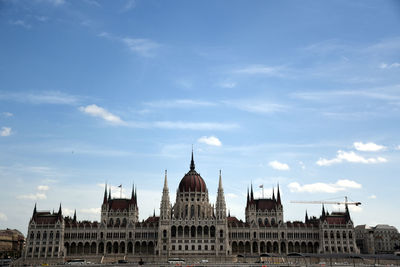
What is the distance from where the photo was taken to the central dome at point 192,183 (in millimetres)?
160125

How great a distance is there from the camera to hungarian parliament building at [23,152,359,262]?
146125mm

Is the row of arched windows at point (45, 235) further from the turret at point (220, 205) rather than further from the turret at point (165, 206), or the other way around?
the turret at point (220, 205)

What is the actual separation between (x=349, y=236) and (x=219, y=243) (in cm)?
4536

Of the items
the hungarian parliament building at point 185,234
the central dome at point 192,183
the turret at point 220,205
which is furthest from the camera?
the central dome at point 192,183

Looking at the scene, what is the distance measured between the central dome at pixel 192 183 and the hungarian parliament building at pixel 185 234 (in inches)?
33.3

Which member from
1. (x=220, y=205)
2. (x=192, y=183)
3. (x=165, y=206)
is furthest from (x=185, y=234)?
(x=192, y=183)

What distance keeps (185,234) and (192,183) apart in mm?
20584

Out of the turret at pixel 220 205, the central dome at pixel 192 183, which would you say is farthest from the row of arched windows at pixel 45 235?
the turret at pixel 220 205

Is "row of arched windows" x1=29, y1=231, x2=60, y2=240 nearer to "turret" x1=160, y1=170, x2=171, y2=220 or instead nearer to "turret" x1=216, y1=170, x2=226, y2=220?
"turret" x1=160, y1=170, x2=171, y2=220

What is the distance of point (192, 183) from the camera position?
162m

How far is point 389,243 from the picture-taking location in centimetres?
17900

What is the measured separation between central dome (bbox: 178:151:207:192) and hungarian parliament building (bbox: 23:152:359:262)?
0.85 metres

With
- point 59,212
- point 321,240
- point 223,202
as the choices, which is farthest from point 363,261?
point 59,212

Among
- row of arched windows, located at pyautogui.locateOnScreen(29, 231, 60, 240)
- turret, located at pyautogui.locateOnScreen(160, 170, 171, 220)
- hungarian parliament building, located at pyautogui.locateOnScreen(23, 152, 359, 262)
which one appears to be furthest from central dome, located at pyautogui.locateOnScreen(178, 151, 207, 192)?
row of arched windows, located at pyautogui.locateOnScreen(29, 231, 60, 240)
